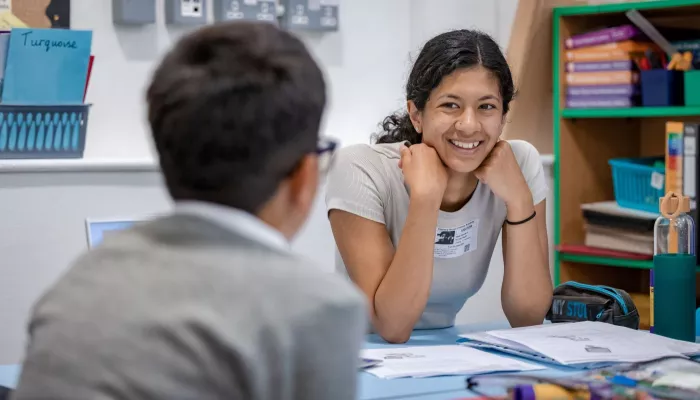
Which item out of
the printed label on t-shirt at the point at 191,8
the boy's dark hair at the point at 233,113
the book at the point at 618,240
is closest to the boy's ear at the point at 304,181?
the boy's dark hair at the point at 233,113

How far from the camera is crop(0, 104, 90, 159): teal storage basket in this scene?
8.71ft

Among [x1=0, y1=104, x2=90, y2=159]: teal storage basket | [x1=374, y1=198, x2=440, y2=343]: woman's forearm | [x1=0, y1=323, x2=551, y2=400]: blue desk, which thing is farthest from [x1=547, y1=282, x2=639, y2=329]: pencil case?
[x1=0, y1=104, x2=90, y2=159]: teal storage basket

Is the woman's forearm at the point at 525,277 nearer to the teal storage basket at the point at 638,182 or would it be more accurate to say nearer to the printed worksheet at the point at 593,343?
the printed worksheet at the point at 593,343

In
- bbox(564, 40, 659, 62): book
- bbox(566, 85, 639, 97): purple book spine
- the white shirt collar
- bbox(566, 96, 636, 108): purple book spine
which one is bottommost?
bbox(566, 96, 636, 108): purple book spine

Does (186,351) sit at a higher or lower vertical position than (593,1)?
lower

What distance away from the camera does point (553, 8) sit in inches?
130

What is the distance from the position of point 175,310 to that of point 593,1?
119 inches

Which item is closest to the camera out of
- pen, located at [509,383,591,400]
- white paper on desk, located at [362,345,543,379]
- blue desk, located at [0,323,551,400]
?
pen, located at [509,383,591,400]

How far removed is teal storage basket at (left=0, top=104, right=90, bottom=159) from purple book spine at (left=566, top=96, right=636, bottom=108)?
1632 millimetres

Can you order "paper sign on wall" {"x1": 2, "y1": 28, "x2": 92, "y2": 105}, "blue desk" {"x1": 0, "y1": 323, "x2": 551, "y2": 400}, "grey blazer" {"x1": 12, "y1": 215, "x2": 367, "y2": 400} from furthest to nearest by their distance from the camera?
"paper sign on wall" {"x1": 2, "y1": 28, "x2": 92, "y2": 105} → "blue desk" {"x1": 0, "y1": 323, "x2": 551, "y2": 400} → "grey blazer" {"x1": 12, "y1": 215, "x2": 367, "y2": 400}

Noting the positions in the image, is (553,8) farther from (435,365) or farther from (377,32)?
(435,365)

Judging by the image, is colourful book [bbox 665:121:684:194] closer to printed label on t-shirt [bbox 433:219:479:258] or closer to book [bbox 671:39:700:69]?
book [bbox 671:39:700:69]

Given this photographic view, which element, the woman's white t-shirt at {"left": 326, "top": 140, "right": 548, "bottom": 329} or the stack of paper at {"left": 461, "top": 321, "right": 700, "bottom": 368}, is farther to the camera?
the woman's white t-shirt at {"left": 326, "top": 140, "right": 548, "bottom": 329}

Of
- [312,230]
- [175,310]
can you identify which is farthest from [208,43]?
[312,230]
